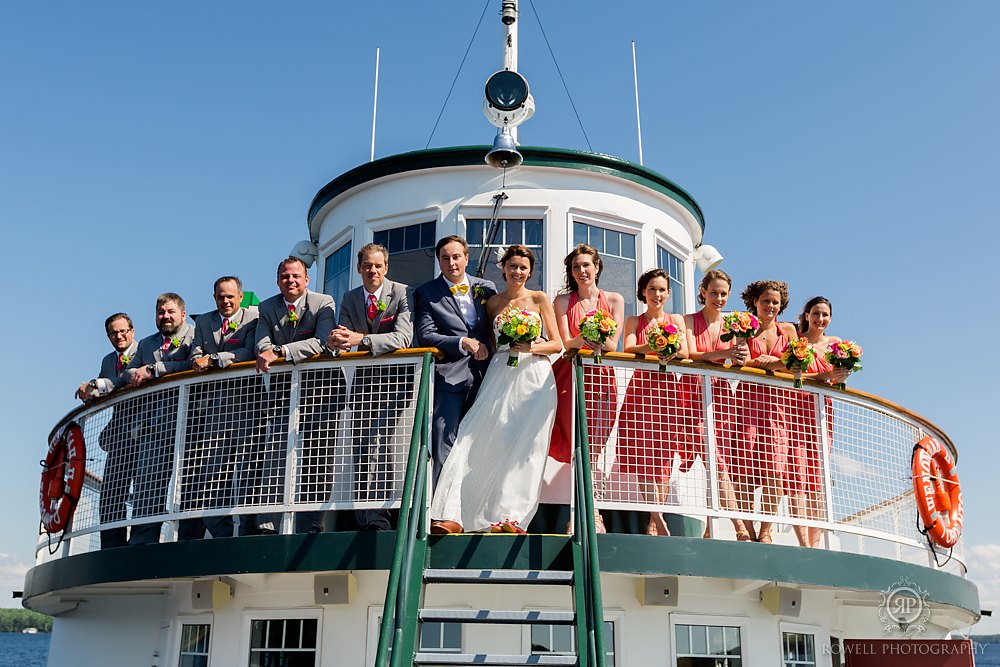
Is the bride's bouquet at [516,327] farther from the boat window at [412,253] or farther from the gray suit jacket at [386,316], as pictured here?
the boat window at [412,253]

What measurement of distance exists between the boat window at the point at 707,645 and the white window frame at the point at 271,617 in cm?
245

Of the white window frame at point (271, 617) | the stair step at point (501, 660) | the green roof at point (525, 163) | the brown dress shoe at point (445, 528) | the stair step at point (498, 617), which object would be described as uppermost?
the green roof at point (525, 163)

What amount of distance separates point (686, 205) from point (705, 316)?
11.2 ft

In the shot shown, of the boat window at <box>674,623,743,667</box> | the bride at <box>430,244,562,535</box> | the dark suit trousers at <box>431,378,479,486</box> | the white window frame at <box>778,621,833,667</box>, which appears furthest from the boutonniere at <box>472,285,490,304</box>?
the white window frame at <box>778,621,833,667</box>

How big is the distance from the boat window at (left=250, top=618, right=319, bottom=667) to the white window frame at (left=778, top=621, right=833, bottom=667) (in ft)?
11.0

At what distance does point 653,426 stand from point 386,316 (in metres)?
2.01

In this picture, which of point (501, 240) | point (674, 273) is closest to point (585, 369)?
point (501, 240)

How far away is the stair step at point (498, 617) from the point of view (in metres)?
5.00

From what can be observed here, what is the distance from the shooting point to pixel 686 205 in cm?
1063

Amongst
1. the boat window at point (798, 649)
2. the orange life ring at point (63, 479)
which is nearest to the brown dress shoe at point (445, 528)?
the boat window at point (798, 649)

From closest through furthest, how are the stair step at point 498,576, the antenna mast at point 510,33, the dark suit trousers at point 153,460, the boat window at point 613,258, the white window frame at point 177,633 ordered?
the stair step at point 498,576 → the dark suit trousers at point 153,460 → the white window frame at point 177,633 → the boat window at point 613,258 → the antenna mast at point 510,33

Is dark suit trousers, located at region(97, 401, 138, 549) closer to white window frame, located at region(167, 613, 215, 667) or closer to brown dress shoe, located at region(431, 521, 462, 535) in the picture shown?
white window frame, located at region(167, 613, 215, 667)

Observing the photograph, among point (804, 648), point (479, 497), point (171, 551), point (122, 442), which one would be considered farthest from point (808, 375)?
point (122, 442)

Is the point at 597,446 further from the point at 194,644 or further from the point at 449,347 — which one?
the point at 194,644
